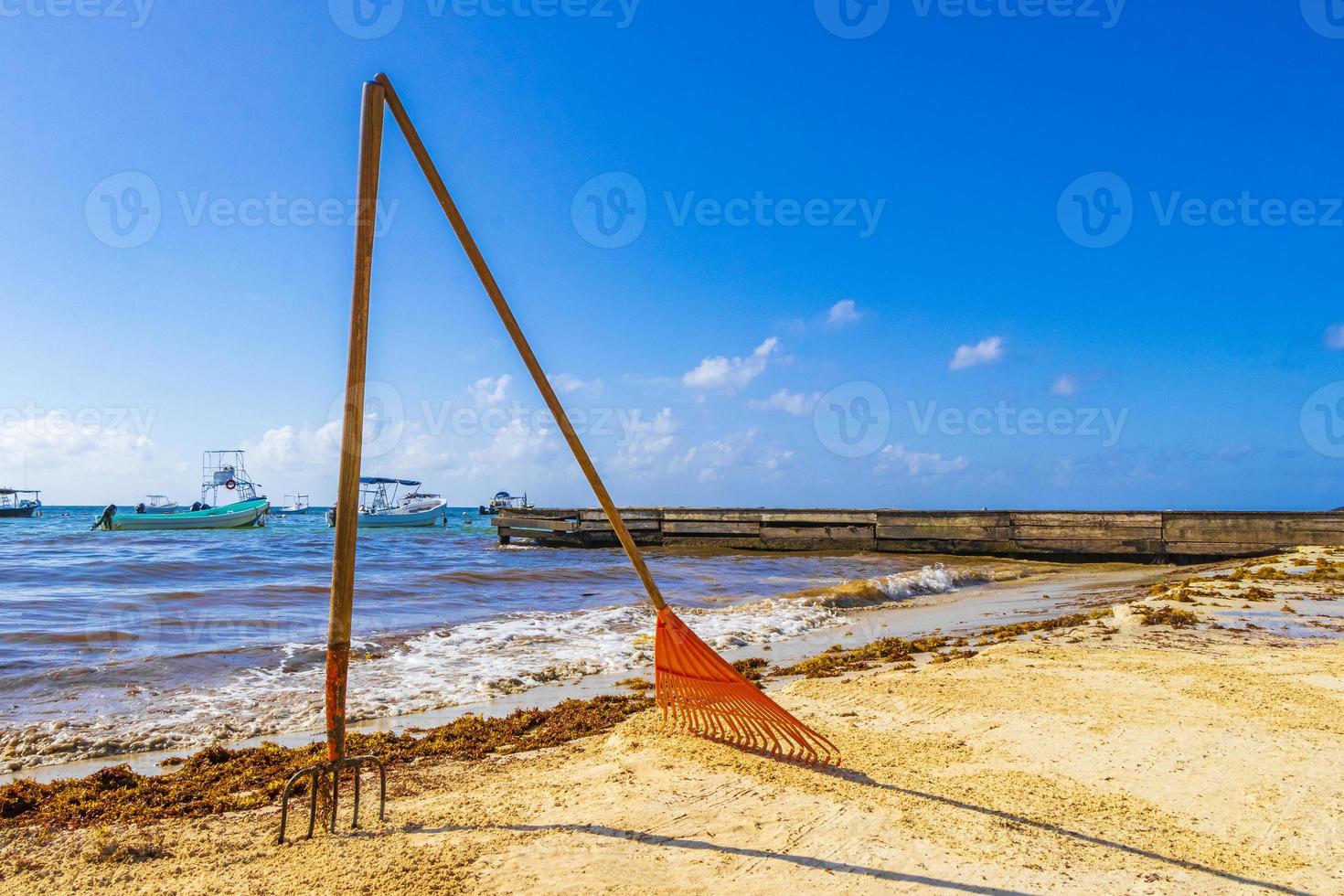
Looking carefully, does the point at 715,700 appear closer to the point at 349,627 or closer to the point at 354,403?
the point at 349,627

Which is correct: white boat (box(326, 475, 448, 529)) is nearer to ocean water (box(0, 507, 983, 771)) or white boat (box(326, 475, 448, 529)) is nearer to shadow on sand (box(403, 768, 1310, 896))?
ocean water (box(0, 507, 983, 771))

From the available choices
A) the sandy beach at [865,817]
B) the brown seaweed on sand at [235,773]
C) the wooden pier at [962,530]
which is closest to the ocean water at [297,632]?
the brown seaweed on sand at [235,773]

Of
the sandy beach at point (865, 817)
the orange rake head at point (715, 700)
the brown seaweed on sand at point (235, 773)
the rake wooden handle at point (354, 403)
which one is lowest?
the brown seaweed on sand at point (235, 773)

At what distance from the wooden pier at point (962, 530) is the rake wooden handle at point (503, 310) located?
65.7ft

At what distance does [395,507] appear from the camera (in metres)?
50.1

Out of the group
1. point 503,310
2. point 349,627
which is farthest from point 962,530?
point 349,627

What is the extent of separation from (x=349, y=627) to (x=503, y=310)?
151 centimetres

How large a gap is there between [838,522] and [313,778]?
2253 centimetres

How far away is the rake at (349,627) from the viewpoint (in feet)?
9.41

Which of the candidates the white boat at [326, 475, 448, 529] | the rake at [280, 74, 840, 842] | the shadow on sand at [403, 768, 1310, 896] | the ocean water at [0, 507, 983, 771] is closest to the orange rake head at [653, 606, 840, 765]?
the rake at [280, 74, 840, 842]

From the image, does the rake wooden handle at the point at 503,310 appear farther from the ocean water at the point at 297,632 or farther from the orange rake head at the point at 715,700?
the ocean water at the point at 297,632

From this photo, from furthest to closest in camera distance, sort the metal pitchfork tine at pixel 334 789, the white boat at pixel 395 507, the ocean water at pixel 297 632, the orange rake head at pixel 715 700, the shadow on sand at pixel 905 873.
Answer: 1. the white boat at pixel 395 507
2. the ocean water at pixel 297 632
3. the orange rake head at pixel 715 700
4. the metal pitchfork tine at pixel 334 789
5. the shadow on sand at pixel 905 873

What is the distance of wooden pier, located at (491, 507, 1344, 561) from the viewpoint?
63.4ft

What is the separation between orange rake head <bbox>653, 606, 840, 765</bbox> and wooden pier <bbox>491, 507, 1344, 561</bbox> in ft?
64.6
